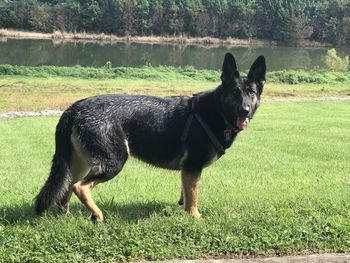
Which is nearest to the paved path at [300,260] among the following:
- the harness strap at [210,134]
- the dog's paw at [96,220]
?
the dog's paw at [96,220]

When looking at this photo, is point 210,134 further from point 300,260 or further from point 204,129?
point 300,260

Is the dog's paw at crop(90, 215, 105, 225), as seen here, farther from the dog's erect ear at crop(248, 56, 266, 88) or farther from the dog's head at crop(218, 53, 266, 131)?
the dog's erect ear at crop(248, 56, 266, 88)

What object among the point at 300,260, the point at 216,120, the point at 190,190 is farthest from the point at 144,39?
the point at 300,260

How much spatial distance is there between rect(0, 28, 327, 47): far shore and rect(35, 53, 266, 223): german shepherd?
336 ft

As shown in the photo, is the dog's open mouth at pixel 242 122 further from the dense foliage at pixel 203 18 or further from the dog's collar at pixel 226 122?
the dense foliage at pixel 203 18

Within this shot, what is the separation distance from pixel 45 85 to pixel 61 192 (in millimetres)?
29383

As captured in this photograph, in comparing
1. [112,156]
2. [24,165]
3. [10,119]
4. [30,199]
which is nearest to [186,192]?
[112,156]

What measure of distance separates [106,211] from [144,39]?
113 metres

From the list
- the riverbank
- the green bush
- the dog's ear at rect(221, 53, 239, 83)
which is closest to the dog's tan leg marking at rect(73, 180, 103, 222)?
the dog's ear at rect(221, 53, 239, 83)

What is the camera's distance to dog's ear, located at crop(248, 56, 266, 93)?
548 cm

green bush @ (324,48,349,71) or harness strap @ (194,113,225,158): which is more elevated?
harness strap @ (194,113,225,158)

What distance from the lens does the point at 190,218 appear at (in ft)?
16.8

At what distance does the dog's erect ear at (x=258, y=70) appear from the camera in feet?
18.0

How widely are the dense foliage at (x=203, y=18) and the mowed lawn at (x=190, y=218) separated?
11158cm
